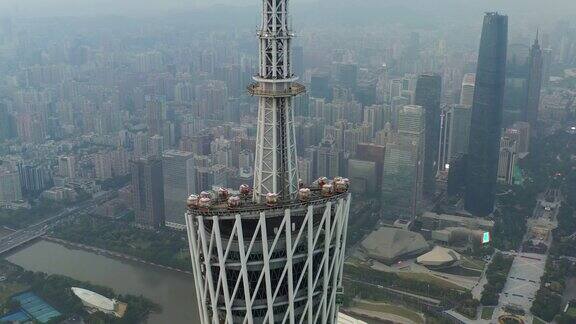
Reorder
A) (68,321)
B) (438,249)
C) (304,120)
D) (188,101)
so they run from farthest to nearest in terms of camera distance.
→ (188,101) < (304,120) < (438,249) < (68,321)

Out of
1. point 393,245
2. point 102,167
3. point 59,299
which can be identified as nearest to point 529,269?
point 393,245

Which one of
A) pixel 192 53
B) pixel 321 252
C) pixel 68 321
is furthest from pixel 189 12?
pixel 321 252

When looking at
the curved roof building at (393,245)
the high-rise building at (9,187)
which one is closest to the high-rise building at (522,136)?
the curved roof building at (393,245)

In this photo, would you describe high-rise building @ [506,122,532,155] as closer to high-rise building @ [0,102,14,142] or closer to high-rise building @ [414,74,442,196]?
high-rise building @ [414,74,442,196]

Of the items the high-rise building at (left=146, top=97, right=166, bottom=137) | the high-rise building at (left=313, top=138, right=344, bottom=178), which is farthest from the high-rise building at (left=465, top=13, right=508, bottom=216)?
the high-rise building at (left=146, top=97, right=166, bottom=137)

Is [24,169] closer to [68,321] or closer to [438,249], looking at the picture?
[68,321]

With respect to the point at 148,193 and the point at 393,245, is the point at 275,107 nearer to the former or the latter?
the point at 393,245

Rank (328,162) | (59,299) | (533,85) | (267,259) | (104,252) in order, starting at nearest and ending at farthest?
(267,259) < (59,299) < (104,252) < (328,162) < (533,85)
